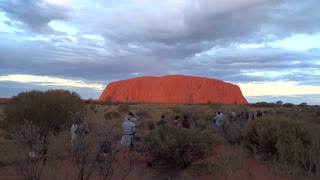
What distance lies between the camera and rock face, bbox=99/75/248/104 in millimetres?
132500

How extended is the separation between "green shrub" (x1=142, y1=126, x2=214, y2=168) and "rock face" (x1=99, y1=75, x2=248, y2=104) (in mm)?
116929

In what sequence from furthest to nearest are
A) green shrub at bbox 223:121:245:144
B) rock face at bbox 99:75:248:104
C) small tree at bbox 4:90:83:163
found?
1. rock face at bbox 99:75:248:104
2. green shrub at bbox 223:121:245:144
3. small tree at bbox 4:90:83:163

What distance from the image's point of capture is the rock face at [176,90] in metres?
132

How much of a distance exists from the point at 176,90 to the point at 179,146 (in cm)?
12293

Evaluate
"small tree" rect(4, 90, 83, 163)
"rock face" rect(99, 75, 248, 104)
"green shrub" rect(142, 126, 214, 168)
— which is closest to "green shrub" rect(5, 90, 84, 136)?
"small tree" rect(4, 90, 83, 163)

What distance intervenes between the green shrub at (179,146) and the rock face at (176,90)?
Answer: 384ft

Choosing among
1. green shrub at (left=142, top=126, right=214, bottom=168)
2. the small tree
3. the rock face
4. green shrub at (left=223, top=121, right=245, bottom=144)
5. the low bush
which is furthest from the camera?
the rock face

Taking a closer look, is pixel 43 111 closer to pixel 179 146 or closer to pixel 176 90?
pixel 179 146

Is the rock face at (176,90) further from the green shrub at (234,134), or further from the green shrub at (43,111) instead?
the green shrub at (43,111)

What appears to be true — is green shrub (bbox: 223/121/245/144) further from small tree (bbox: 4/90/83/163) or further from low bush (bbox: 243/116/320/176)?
small tree (bbox: 4/90/83/163)

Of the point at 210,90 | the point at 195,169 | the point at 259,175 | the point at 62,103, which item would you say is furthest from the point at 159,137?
the point at 210,90

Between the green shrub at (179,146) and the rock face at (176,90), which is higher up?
the rock face at (176,90)

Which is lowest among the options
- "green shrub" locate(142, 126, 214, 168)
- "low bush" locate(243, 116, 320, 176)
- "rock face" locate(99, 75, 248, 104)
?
"green shrub" locate(142, 126, 214, 168)

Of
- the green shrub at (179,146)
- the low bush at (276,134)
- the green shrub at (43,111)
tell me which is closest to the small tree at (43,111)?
the green shrub at (43,111)
